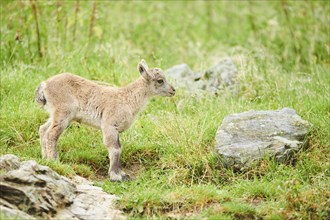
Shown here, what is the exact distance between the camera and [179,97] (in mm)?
11703

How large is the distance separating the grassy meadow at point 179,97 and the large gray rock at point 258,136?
0.55 ft

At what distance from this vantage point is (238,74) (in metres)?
12.3

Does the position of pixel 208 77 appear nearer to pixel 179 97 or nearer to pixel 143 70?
pixel 179 97

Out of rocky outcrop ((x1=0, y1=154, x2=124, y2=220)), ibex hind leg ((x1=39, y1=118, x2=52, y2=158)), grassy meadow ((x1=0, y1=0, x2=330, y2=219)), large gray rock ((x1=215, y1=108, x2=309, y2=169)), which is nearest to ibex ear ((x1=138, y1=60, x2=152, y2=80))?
grassy meadow ((x1=0, y1=0, x2=330, y2=219))

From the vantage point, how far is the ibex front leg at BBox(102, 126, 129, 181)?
9.10 metres

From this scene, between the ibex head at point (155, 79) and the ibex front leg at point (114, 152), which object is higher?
the ibex head at point (155, 79)

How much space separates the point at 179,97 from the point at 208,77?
3.68ft

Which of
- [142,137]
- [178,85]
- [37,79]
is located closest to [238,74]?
[178,85]

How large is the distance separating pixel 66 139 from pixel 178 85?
260 centimetres

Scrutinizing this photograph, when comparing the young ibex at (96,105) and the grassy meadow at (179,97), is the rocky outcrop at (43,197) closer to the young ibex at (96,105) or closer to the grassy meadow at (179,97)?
the grassy meadow at (179,97)

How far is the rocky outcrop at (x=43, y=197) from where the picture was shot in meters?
7.16

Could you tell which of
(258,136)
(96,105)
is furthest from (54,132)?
(258,136)

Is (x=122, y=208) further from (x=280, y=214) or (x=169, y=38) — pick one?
(x=169, y=38)

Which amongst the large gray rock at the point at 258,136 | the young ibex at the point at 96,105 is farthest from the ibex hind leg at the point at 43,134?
the large gray rock at the point at 258,136
